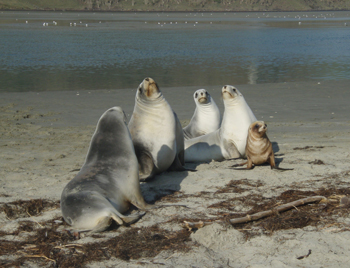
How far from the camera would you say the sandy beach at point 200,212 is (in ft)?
9.91

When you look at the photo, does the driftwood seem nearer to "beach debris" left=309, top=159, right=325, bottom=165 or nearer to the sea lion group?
the sea lion group

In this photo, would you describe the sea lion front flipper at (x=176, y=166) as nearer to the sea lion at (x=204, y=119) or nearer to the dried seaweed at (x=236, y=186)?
the dried seaweed at (x=236, y=186)

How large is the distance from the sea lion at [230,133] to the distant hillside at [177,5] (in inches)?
4604

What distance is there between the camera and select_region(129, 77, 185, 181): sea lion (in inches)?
213

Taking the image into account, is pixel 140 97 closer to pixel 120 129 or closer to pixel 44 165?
pixel 120 129

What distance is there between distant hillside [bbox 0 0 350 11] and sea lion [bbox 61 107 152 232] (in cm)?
11834

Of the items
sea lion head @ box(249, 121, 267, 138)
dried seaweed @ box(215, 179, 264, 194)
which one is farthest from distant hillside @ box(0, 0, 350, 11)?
dried seaweed @ box(215, 179, 264, 194)

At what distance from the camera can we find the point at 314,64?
67.5 ft

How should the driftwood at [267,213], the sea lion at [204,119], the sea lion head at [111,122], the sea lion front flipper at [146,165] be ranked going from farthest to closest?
1. the sea lion at [204,119]
2. the sea lion front flipper at [146,165]
3. the sea lion head at [111,122]
4. the driftwood at [267,213]

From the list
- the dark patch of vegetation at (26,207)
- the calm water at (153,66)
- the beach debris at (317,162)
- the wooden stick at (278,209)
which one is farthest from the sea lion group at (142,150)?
the calm water at (153,66)

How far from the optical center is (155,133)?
5.43 m

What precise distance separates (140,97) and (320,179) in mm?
2402

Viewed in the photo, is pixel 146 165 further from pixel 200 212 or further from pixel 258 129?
pixel 200 212

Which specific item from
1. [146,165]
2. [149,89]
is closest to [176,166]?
[146,165]
